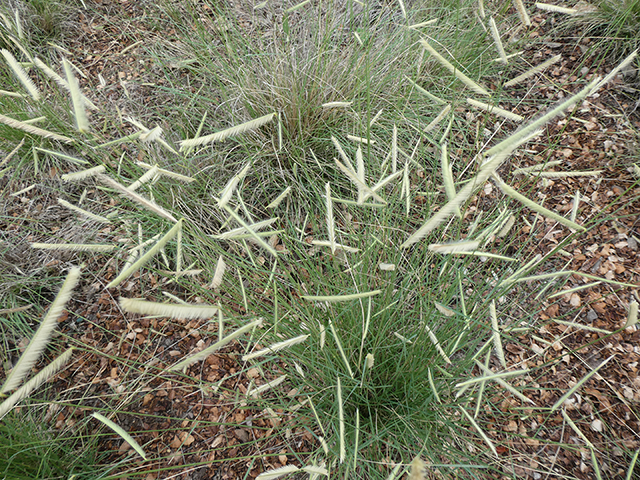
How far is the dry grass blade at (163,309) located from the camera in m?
0.65

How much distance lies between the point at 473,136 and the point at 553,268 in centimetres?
105

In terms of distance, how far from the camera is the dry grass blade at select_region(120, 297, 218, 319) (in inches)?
25.6

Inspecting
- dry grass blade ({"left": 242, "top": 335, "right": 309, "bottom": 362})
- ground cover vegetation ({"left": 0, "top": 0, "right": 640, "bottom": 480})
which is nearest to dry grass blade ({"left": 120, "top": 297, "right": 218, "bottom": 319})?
ground cover vegetation ({"left": 0, "top": 0, "right": 640, "bottom": 480})

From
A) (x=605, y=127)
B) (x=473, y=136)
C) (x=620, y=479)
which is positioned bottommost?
(x=620, y=479)

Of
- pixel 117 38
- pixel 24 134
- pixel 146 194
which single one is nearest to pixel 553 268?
pixel 146 194

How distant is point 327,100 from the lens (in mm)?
2332

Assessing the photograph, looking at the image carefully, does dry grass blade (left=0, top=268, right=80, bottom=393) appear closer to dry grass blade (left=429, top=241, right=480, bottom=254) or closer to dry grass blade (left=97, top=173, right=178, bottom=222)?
dry grass blade (left=97, top=173, right=178, bottom=222)

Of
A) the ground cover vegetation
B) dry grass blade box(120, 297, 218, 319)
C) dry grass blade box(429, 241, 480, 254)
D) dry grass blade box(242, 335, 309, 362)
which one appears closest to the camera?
dry grass blade box(120, 297, 218, 319)

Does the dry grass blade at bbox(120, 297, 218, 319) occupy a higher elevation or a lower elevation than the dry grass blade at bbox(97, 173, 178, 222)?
lower

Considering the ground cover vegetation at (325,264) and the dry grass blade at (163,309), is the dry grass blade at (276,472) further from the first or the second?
the dry grass blade at (163,309)

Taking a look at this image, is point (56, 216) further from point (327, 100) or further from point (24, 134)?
point (327, 100)

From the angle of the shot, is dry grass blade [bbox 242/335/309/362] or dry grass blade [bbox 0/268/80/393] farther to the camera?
dry grass blade [bbox 242/335/309/362]

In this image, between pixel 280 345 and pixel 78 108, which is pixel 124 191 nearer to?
pixel 78 108

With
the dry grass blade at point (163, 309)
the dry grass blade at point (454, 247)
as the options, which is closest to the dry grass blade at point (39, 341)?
the dry grass blade at point (163, 309)
